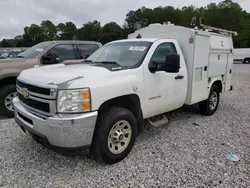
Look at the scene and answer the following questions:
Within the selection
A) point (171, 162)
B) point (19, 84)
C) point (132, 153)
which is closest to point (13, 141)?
point (19, 84)

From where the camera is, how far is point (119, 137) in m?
3.11

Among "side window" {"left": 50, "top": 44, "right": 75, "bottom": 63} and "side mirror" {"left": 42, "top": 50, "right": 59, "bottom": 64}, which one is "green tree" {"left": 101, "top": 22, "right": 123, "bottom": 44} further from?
"side mirror" {"left": 42, "top": 50, "right": 59, "bottom": 64}

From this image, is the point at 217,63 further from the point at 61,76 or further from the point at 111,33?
the point at 111,33

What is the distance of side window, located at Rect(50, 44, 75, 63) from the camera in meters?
5.99

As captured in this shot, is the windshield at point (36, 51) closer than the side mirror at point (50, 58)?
No

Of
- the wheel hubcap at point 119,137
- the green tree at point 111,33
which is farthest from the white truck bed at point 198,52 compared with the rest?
the green tree at point 111,33

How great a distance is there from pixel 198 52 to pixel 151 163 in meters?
2.55

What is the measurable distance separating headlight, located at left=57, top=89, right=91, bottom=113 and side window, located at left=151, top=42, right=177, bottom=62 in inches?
61.4

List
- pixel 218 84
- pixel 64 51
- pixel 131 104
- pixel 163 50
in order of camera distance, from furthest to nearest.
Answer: pixel 64 51
pixel 218 84
pixel 163 50
pixel 131 104

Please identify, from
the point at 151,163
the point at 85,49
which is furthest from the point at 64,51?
the point at 151,163

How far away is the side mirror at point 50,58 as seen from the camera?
17.8ft

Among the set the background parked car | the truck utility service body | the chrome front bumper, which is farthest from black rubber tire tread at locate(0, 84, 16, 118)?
the truck utility service body

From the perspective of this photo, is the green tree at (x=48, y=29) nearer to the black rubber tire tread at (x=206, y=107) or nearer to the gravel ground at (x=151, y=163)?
the black rubber tire tread at (x=206, y=107)

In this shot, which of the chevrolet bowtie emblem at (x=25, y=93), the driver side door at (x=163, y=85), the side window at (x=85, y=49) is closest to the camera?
the chevrolet bowtie emblem at (x=25, y=93)
